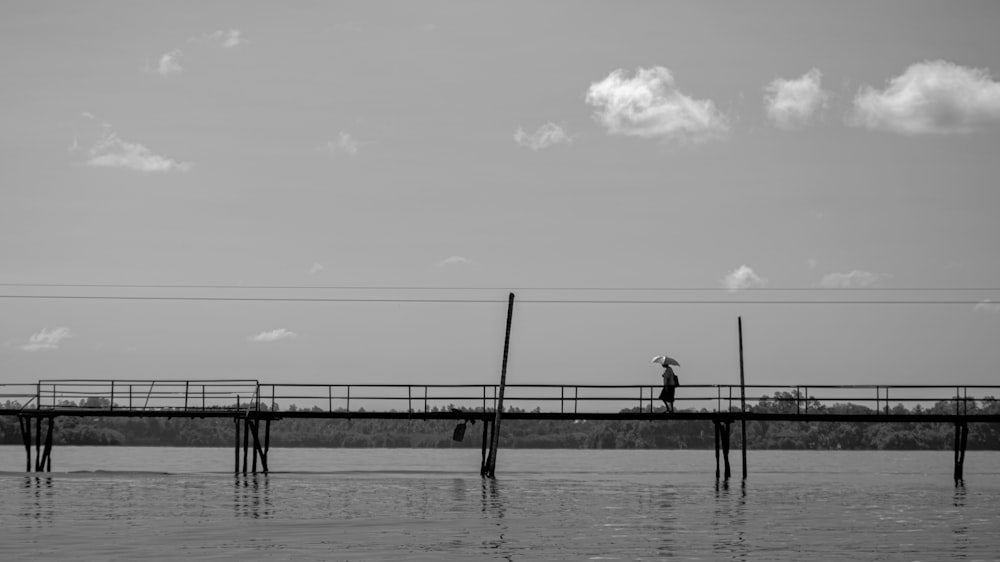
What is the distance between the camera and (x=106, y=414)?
4953 cm

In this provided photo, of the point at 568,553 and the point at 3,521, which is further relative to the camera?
the point at 3,521

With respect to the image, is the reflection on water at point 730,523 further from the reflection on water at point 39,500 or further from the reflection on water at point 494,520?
the reflection on water at point 39,500

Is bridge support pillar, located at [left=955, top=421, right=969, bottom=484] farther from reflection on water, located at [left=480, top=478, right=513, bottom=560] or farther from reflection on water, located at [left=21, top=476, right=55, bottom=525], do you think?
reflection on water, located at [left=21, top=476, right=55, bottom=525]

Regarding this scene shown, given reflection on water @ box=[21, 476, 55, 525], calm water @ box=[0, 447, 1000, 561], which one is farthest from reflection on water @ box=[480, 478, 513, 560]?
reflection on water @ box=[21, 476, 55, 525]

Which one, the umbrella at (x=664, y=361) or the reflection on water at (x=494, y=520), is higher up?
the umbrella at (x=664, y=361)

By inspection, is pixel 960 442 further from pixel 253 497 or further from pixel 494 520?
pixel 253 497

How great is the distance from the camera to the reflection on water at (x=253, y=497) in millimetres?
35281

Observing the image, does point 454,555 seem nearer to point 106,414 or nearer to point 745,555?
point 745,555

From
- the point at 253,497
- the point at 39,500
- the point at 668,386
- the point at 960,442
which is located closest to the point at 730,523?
the point at 668,386

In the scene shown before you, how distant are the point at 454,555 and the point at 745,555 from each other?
584 centimetres

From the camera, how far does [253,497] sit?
4156cm

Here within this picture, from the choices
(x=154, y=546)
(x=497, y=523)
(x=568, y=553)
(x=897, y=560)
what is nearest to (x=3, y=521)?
(x=154, y=546)

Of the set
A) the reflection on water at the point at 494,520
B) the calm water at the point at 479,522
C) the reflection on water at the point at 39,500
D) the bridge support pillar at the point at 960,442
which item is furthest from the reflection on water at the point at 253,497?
the bridge support pillar at the point at 960,442

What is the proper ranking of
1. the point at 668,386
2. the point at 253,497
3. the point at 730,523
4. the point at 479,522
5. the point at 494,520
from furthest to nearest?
1. the point at 668,386
2. the point at 253,497
3. the point at 494,520
4. the point at 730,523
5. the point at 479,522
